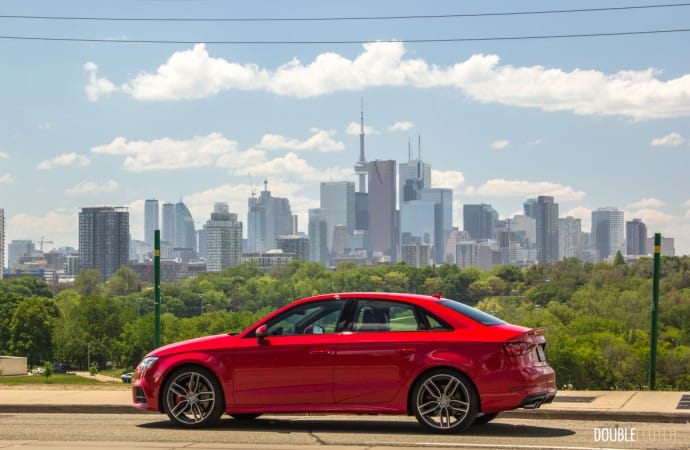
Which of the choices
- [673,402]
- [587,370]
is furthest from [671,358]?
[673,402]

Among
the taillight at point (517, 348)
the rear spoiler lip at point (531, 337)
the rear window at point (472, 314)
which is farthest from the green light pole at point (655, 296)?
the taillight at point (517, 348)

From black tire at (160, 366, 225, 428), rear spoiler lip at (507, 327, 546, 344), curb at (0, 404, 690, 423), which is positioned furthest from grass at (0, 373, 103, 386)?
rear spoiler lip at (507, 327, 546, 344)

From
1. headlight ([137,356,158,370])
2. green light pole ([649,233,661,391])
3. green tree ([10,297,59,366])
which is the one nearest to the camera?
headlight ([137,356,158,370])

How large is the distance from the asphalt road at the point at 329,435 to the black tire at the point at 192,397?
16 cm

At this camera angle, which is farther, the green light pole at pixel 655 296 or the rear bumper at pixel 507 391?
the green light pole at pixel 655 296

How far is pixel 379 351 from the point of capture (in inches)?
495

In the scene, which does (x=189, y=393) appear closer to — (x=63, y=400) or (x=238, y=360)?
(x=238, y=360)

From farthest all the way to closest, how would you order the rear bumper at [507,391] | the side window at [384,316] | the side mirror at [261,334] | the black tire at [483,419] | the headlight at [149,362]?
the headlight at [149,362]
the black tire at [483,419]
the side mirror at [261,334]
the side window at [384,316]
the rear bumper at [507,391]

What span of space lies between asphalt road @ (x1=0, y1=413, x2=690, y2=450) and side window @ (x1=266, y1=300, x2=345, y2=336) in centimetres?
109

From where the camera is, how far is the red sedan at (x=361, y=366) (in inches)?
484

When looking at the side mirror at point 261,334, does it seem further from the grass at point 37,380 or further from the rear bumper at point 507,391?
the grass at point 37,380

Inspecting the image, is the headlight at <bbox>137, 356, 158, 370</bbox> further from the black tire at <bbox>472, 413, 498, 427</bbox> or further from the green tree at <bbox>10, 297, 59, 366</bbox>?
the green tree at <bbox>10, 297, 59, 366</bbox>

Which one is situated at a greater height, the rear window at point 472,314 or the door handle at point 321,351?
the rear window at point 472,314

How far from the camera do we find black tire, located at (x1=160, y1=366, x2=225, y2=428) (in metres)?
13.2
